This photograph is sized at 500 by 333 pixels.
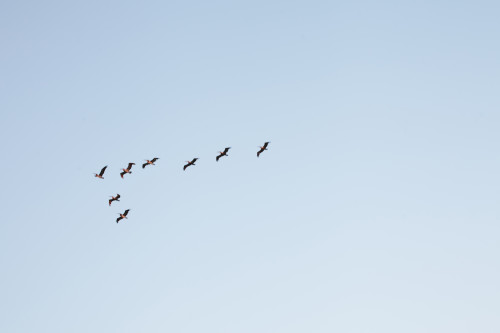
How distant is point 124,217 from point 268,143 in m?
20.9

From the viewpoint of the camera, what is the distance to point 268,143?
9500 centimetres

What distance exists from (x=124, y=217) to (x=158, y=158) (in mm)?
8901

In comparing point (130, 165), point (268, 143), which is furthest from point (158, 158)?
point (268, 143)

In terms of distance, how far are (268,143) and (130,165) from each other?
1778 centimetres

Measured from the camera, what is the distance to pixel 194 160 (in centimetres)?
9675

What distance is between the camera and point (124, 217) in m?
95.2

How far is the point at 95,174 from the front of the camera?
91125mm

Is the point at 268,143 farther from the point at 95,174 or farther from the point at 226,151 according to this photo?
the point at 95,174

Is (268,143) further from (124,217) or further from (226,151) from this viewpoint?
(124,217)

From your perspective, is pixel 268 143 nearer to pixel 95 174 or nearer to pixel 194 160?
pixel 194 160

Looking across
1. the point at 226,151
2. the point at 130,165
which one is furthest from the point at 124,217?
the point at 226,151

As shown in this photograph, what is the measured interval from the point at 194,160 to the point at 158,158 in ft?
16.7

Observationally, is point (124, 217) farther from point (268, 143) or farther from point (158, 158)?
point (268, 143)

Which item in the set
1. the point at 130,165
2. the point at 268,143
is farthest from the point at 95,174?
the point at 268,143
